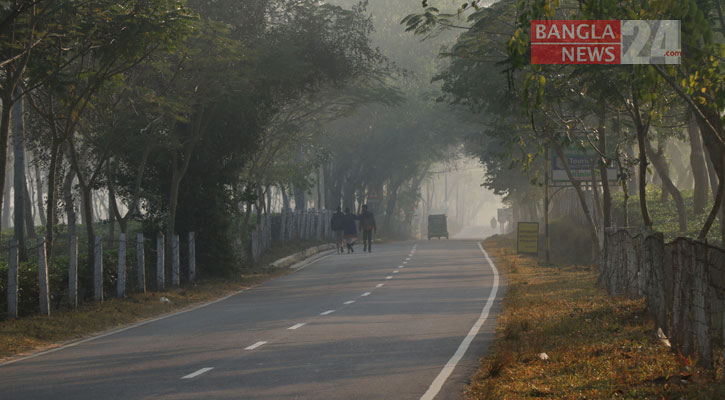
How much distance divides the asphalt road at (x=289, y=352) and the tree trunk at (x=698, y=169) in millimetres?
14596

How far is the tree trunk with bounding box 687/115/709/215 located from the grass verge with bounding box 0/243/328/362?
1671 cm

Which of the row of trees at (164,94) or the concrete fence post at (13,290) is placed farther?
the row of trees at (164,94)

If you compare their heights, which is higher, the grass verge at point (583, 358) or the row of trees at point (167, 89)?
the row of trees at point (167, 89)

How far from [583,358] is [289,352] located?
3983mm

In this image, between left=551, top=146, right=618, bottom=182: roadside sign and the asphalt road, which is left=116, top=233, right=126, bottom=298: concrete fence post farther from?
left=551, top=146, right=618, bottom=182: roadside sign

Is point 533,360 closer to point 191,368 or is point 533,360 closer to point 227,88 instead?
point 191,368

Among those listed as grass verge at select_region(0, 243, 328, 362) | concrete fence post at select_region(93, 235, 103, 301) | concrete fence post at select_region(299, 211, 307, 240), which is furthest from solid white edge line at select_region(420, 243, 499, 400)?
concrete fence post at select_region(299, 211, 307, 240)

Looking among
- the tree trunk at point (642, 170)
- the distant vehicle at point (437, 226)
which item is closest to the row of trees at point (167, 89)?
the tree trunk at point (642, 170)

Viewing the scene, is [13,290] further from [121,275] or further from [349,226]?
[349,226]

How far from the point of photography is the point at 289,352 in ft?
45.5

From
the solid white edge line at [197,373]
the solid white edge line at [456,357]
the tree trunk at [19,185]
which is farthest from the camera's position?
the tree trunk at [19,185]

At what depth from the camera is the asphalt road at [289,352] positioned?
10.9 m

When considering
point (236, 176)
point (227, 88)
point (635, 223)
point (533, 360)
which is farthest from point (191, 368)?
point (635, 223)

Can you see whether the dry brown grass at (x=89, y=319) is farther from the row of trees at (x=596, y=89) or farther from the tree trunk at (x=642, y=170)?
the tree trunk at (x=642, y=170)
